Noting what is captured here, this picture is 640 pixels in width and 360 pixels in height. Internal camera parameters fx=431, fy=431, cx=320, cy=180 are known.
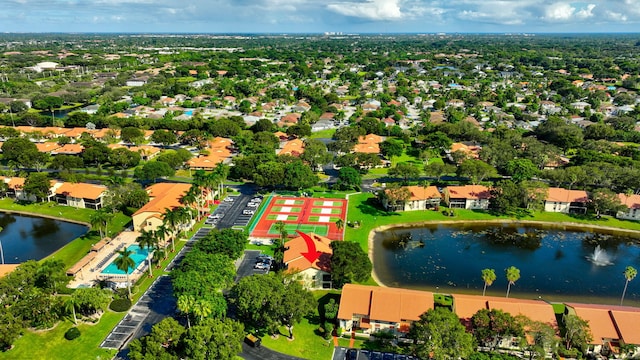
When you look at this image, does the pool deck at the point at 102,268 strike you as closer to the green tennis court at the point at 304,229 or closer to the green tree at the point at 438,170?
the green tennis court at the point at 304,229

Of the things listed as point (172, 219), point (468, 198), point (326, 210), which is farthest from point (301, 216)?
point (468, 198)

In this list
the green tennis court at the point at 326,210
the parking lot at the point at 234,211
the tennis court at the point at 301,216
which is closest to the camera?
the tennis court at the point at 301,216

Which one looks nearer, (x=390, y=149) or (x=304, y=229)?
(x=304, y=229)

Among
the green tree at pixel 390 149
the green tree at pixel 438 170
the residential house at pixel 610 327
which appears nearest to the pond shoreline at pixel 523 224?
the green tree at pixel 438 170

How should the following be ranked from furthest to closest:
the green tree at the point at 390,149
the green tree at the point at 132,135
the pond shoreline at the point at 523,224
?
the green tree at the point at 132,135 → the green tree at the point at 390,149 → the pond shoreline at the point at 523,224

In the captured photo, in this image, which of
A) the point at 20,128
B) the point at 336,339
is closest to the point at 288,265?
the point at 336,339

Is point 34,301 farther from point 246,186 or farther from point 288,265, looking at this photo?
point 246,186

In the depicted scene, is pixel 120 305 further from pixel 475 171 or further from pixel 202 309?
pixel 475 171
